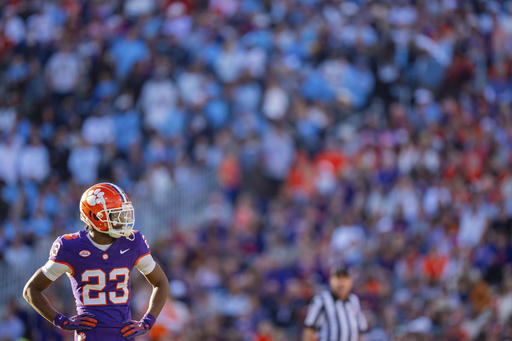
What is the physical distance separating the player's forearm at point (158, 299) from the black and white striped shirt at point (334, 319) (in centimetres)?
269

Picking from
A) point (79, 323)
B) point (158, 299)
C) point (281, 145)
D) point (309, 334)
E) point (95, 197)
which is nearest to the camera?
point (79, 323)

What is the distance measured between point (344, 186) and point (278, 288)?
2509 millimetres

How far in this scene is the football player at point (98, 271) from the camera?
6.38 meters

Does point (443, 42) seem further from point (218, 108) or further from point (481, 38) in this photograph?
point (218, 108)

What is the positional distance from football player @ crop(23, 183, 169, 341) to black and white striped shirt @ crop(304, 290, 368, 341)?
Result: 300 cm

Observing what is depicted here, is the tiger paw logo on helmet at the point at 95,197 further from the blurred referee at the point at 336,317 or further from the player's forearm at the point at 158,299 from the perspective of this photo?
the blurred referee at the point at 336,317

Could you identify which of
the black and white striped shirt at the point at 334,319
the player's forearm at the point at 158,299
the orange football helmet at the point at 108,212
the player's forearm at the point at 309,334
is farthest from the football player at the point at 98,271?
the black and white striped shirt at the point at 334,319

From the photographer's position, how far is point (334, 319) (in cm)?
913

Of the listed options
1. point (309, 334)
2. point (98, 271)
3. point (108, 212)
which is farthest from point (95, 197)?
point (309, 334)

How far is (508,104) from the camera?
18.0m

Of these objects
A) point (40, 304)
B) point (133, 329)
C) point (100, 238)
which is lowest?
point (133, 329)

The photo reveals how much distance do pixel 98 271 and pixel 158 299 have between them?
0.55 metres

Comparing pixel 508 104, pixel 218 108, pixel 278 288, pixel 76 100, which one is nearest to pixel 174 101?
pixel 218 108

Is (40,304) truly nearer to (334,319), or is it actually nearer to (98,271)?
(98,271)
